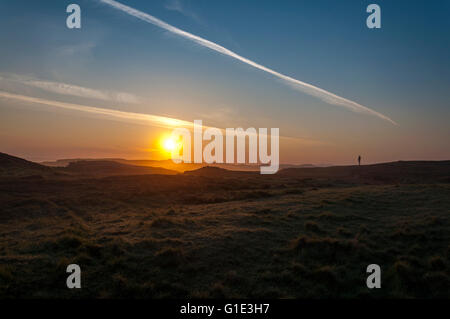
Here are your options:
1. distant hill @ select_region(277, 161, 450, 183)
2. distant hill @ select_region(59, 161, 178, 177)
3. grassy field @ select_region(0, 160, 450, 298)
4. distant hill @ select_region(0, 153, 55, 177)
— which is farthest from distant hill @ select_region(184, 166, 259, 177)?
grassy field @ select_region(0, 160, 450, 298)

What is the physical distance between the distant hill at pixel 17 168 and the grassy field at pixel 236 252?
33.5m

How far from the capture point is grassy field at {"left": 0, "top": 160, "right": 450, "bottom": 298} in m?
8.77

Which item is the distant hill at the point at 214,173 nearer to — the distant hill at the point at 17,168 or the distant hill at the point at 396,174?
the distant hill at the point at 396,174

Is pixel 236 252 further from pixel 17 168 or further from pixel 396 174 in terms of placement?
pixel 17 168

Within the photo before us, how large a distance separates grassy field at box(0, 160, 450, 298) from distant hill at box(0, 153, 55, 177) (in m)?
33.5

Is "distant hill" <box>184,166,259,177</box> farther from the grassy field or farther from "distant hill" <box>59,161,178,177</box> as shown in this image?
the grassy field

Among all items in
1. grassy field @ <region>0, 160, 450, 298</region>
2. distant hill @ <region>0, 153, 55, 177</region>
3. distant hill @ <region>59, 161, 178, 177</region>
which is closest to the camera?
grassy field @ <region>0, 160, 450, 298</region>

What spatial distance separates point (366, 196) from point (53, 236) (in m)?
24.4

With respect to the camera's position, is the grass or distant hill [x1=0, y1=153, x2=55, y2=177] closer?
the grass

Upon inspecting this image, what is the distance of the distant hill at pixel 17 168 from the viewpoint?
4764cm

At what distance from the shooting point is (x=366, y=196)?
2397 centimetres

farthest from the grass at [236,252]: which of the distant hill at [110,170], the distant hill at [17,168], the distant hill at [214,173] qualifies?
the distant hill at [110,170]

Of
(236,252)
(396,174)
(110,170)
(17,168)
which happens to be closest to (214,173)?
(110,170)
